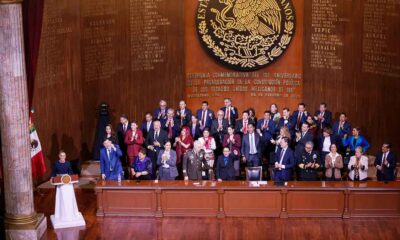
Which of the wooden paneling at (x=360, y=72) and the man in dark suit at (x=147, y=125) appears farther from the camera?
the wooden paneling at (x=360, y=72)

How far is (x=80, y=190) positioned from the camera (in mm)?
15312

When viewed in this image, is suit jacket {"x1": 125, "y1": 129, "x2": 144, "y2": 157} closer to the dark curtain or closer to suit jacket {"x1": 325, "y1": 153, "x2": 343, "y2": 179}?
the dark curtain

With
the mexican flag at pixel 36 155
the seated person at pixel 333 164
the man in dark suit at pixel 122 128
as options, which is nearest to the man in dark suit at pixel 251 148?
the seated person at pixel 333 164

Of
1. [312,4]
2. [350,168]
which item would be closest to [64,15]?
[312,4]

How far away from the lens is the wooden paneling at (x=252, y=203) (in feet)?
43.9

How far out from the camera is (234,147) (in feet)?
49.0

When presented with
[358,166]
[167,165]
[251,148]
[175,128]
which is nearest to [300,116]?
[251,148]

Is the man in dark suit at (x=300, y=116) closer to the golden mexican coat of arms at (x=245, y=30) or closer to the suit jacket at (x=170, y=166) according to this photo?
the golden mexican coat of arms at (x=245, y=30)

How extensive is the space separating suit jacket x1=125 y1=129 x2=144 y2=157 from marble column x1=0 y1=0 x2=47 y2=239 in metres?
3.41

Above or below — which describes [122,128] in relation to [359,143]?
above

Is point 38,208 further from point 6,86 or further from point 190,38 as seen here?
point 190,38

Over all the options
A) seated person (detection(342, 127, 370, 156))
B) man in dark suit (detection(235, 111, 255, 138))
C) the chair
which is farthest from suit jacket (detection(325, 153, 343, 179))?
man in dark suit (detection(235, 111, 255, 138))

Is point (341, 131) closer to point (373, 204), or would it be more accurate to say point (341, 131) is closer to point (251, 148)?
point (251, 148)

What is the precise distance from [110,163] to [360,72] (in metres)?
6.49
